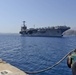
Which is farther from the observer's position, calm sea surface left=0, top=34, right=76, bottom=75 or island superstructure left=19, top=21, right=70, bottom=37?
island superstructure left=19, top=21, right=70, bottom=37

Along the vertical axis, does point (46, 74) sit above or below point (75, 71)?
below

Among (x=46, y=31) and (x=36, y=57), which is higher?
(x=46, y=31)

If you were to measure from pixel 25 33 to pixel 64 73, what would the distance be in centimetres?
12721

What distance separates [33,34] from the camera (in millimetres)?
134750

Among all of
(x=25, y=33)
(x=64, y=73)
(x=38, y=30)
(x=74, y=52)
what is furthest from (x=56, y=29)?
(x=74, y=52)

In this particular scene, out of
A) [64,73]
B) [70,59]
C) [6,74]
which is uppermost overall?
[70,59]

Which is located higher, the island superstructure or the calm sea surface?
the island superstructure

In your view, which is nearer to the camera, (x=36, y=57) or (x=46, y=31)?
(x=36, y=57)

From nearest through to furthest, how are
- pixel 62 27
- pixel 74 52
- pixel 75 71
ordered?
pixel 75 71, pixel 74 52, pixel 62 27

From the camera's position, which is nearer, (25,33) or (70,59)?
(70,59)

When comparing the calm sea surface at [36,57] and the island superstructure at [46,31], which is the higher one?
the island superstructure at [46,31]

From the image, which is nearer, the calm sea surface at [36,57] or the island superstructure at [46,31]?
the calm sea surface at [36,57]

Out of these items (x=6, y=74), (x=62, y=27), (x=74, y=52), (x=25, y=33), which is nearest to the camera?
(x=6, y=74)

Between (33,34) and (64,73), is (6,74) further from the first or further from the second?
(33,34)
